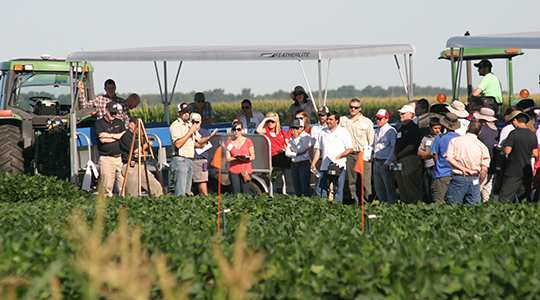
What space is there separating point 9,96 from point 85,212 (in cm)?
760

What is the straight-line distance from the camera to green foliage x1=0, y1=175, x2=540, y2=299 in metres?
3.47

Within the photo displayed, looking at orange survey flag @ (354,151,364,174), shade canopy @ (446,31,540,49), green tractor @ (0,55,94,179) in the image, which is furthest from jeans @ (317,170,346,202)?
green tractor @ (0,55,94,179)

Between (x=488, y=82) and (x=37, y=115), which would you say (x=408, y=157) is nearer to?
(x=488, y=82)

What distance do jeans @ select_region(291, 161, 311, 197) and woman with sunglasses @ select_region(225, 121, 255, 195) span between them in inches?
32.7

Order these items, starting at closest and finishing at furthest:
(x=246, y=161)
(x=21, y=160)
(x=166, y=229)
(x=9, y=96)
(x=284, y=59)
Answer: (x=166, y=229), (x=246, y=161), (x=284, y=59), (x=21, y=160), (x=9, y=96)

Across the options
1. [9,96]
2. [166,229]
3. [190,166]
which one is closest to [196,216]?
[166,229]

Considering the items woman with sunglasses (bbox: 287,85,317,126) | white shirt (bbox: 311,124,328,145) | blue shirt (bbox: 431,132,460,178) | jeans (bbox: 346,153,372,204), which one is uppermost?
woman with sunglasses (bbox: 287,85,317,126)

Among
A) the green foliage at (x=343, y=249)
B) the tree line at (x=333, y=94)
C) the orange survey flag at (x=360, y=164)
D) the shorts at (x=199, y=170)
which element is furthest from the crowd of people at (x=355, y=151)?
the tree line at (x=333, y=94)

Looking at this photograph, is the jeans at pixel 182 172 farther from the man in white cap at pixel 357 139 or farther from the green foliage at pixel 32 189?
the man in white cap at pixel 357 139

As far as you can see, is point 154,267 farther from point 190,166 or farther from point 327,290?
point 190,166

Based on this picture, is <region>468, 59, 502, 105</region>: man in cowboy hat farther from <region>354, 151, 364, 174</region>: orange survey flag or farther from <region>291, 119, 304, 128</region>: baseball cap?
<region>354, 151, 364, 174</region>: orange survey flag

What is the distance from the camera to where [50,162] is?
1192cm

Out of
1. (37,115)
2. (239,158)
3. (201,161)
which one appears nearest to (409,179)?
(239,158)

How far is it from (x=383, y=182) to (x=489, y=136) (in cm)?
172
